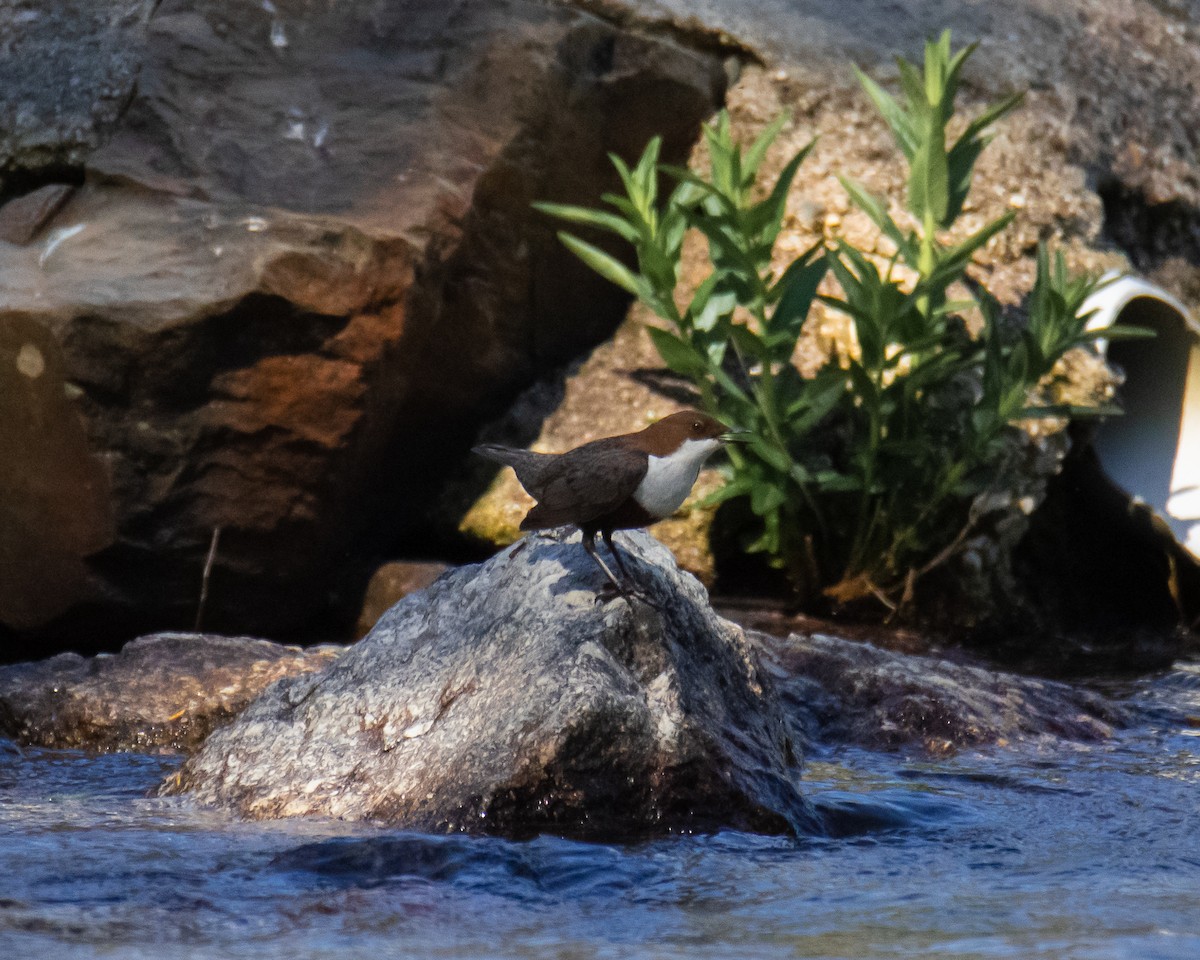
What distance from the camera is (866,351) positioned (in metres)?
5.57

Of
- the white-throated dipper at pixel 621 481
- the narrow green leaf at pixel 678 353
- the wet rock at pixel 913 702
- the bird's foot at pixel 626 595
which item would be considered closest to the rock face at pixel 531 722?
the bird's foot at pixel 626 595

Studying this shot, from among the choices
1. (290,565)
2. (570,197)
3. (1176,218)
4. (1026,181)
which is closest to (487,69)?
(570,197)

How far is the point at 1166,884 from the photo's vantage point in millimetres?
2979

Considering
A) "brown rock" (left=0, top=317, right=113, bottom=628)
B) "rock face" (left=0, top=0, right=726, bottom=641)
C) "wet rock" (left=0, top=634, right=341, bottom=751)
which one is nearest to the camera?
"wet rock" (left=0, top=634, right=341, bottom=751)

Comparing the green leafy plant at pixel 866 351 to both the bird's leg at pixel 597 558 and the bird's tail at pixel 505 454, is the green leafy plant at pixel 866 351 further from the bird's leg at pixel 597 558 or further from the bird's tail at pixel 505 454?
the bird's leg at pixel 597 558

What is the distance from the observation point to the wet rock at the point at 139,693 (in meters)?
4.35

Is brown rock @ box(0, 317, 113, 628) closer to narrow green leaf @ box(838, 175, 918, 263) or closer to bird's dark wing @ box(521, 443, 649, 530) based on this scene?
bird's dark wing @ box(521, 443, 649, 530)

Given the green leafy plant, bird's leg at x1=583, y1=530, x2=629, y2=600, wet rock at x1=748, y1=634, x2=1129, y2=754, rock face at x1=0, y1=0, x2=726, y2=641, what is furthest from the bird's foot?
rock face at x1=0, y1=0, x2=726, y2=641

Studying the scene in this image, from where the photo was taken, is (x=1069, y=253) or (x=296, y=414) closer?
(x=296, y=414)

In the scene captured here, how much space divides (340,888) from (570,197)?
165 inches

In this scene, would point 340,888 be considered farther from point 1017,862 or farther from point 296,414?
point 296,414

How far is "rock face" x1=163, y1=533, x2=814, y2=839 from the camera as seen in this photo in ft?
10.2

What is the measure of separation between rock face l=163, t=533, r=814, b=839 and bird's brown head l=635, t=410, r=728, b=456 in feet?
1.04

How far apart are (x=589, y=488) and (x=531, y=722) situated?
519 mm
